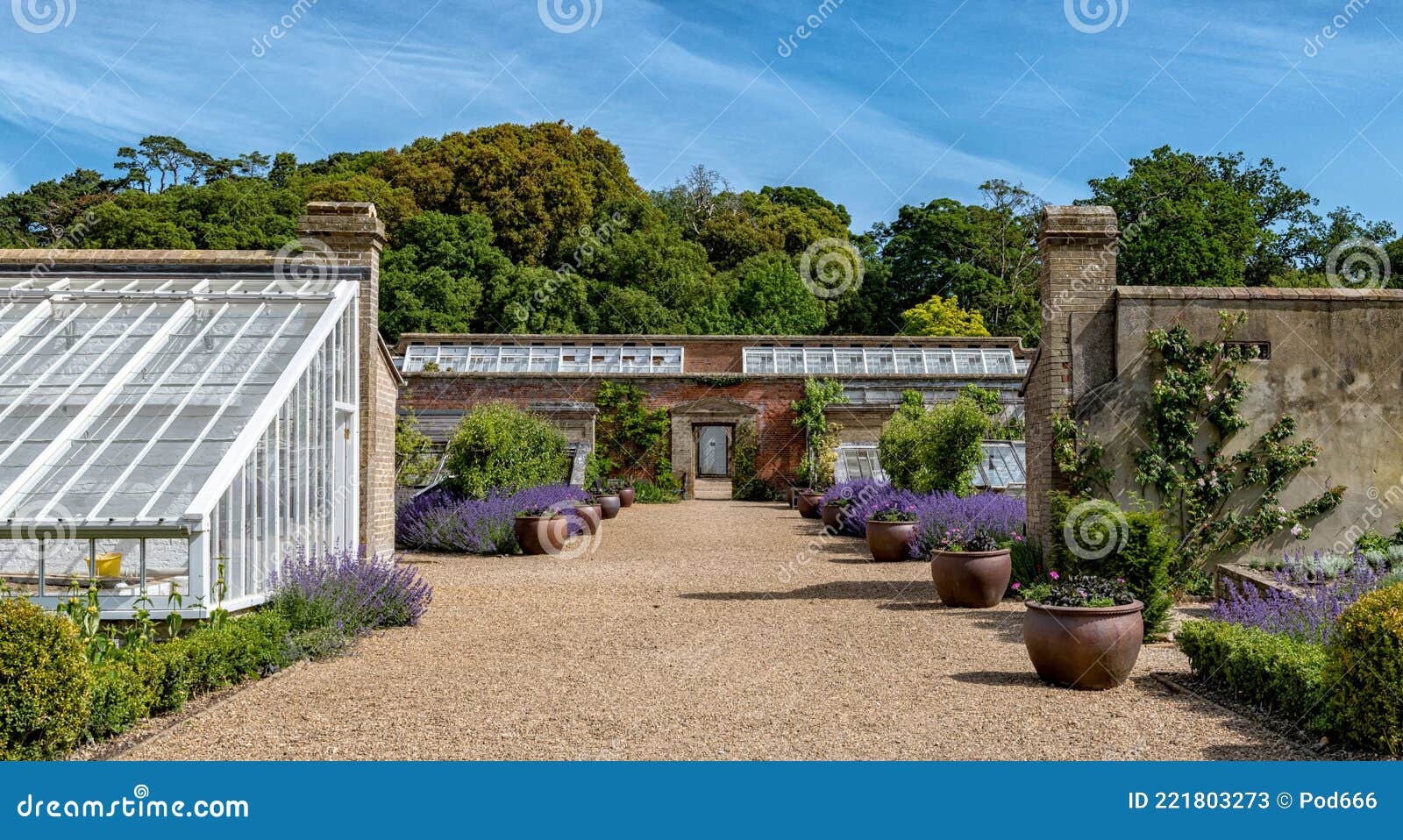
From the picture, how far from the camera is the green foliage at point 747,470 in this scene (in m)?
28.6

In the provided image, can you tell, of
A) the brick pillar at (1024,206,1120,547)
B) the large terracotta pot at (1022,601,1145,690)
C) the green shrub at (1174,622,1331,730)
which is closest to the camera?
the green shrub at (1174,622,1331,730)

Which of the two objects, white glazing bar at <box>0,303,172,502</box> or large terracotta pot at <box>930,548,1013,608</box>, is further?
large terracotta pot at <box>930,548,1013,608</box>

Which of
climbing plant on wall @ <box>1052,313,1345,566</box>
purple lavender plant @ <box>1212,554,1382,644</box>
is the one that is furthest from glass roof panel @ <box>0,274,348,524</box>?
climbing plant on wall @ <box>1052,313,1345,566</box>

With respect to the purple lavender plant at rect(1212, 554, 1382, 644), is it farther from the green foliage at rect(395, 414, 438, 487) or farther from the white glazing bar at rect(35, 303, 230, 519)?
the green foliage at rect(395, 414, 438, 487)

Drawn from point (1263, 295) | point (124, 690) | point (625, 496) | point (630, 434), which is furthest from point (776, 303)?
point (124, 690)

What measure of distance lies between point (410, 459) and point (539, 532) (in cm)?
584

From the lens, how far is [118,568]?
24.1ft

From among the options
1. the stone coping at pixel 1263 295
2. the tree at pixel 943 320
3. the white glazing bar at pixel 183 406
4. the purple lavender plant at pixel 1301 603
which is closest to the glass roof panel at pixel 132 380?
the white glazing bar at pixel 183 406

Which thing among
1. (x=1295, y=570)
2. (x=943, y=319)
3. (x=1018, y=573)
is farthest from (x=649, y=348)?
(x=1295, y=570)

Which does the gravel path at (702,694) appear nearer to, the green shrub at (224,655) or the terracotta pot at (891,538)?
the green shrub at (224,655)

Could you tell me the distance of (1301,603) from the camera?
22.9 feet

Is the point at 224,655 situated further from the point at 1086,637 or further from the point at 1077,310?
the point at 1077,310

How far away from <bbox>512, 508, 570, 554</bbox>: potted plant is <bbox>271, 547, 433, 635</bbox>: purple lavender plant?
17.4 ft

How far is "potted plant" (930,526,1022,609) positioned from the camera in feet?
30.6
